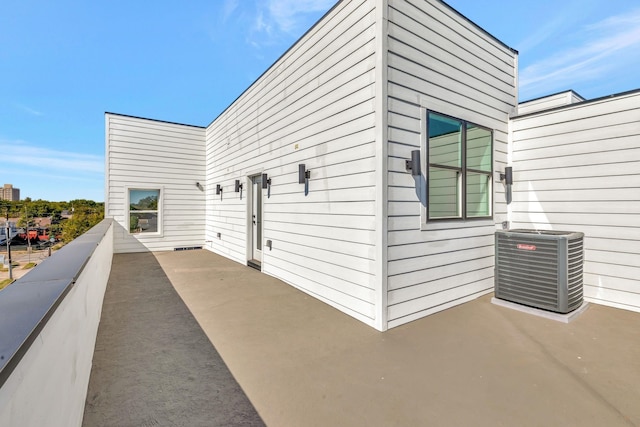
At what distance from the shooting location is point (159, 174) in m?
8.04

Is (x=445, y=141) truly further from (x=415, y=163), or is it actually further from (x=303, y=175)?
(x=303, y=175)

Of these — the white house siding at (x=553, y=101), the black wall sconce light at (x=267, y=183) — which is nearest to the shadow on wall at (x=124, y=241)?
the black wall sconce light at (x=267, y=183)

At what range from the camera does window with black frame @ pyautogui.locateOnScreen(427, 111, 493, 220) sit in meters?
3.37

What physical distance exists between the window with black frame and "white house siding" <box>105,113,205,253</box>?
7.15 metres

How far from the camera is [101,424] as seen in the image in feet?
5.04

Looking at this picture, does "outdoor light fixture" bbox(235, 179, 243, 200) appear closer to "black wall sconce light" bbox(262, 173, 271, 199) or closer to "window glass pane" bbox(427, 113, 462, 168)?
"black wall sconce light" bbox(262, 173, 271, 199)

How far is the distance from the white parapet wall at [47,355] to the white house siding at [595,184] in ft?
16.2

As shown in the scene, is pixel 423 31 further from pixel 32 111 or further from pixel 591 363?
pixel 32 111

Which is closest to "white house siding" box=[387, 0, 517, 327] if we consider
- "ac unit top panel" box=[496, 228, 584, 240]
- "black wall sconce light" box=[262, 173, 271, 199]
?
"ac unit top panel" box=[496, 228, 584, 240]

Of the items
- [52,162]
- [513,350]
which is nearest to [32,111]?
[52,162]

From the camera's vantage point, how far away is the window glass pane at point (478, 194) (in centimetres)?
377

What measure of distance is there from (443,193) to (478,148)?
1022 millimetres

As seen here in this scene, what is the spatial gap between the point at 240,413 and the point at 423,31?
3909 millimetres

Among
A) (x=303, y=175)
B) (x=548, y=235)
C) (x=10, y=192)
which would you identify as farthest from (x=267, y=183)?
(x=10, y=192)
